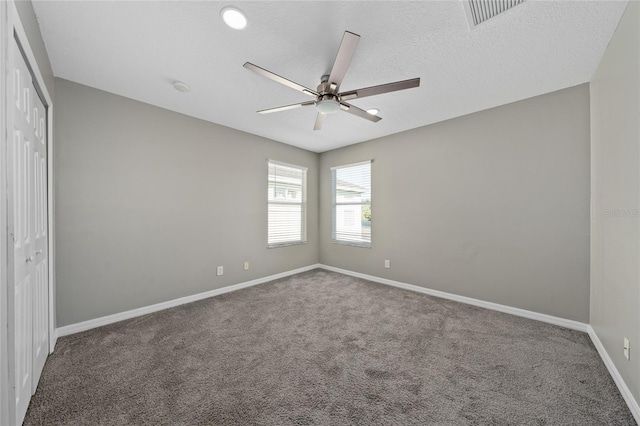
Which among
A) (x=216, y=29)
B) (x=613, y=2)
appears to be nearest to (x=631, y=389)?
(x=613, y=2)

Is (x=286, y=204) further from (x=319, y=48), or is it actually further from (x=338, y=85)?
(x=319, y=48)

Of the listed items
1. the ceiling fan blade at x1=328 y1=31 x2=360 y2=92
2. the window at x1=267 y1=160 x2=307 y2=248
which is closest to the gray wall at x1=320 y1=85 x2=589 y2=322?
→ the window at x1=267 y1=160 x2=307 y2=248

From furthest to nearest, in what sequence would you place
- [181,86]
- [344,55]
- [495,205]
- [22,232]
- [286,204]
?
[286,204] < [495,205] < [181,86] < [344,55] < [22,232]

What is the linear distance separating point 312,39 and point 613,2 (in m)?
1.92

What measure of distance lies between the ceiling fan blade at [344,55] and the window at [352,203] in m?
2.44

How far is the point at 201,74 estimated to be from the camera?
229cm

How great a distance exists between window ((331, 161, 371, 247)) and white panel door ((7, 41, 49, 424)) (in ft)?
12.5

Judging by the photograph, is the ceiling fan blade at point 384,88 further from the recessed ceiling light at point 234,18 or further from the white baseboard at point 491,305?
the white baseboard at point 491,305

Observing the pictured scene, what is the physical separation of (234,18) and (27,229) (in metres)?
1.93

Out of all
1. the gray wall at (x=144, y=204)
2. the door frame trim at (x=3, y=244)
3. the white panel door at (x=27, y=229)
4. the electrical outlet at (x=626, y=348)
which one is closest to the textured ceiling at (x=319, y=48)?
the gray wall at (x=144, y=204)

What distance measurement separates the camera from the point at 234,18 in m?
1.63

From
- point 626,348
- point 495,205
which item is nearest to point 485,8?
point 495,205

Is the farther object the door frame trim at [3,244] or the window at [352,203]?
the window at [352,203]

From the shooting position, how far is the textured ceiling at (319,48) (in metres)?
1.57
